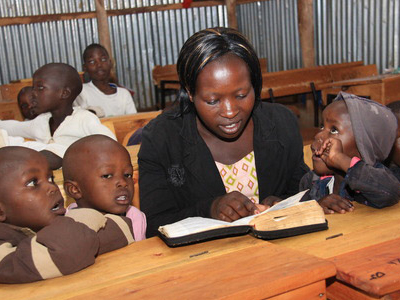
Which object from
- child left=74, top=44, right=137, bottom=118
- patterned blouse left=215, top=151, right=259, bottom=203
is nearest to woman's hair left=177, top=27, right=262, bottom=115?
patterned blouse left=215, top=151, right=259, bottom=203

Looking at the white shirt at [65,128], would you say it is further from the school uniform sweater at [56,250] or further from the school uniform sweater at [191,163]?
the school uniform sweater at [56,250]

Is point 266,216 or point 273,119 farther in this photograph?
point 273,119

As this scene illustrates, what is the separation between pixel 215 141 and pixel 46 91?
70.4 inches

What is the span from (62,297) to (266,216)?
24.7 inches

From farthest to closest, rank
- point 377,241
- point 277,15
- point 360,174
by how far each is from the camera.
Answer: point 277,15
point 360,174
point 377,241

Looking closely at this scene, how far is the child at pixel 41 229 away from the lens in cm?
126

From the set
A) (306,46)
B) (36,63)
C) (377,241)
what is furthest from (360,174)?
(36,63)

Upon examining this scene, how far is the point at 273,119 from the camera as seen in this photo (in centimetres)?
219

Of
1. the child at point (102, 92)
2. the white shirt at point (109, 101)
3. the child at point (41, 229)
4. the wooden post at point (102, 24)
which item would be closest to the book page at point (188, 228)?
the child at point (41, 229)

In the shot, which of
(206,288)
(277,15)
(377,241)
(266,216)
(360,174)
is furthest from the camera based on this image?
(277,15)

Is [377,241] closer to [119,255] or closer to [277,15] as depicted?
[119,255]

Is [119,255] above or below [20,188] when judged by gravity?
below

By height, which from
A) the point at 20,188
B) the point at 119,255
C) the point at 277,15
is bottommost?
the point at 119,255

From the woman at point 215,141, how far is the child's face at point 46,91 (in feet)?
5.15
